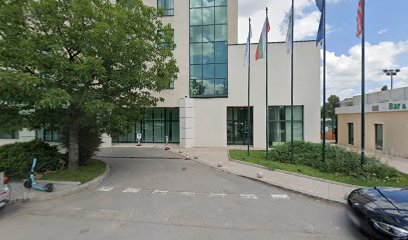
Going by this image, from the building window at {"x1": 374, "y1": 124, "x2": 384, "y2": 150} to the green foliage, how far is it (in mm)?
20215

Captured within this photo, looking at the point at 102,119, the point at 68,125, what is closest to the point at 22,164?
the point at 68,125

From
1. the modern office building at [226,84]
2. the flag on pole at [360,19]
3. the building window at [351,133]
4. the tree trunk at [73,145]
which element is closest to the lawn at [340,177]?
the flag on pole at [360,19]

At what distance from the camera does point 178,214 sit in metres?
5.75

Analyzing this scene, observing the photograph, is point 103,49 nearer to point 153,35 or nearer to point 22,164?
point 153,35

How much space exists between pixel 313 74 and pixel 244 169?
11469 mm

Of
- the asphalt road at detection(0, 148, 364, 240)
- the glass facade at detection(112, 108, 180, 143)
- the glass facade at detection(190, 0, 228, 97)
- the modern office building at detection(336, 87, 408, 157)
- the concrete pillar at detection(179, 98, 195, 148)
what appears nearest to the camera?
the asphalt road at detection(0, 148, 364, 240)

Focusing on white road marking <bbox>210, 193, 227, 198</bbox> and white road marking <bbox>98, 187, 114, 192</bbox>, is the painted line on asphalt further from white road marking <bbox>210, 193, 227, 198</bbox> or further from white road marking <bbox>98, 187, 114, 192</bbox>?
white road marking <bbox>98, 187, 114, 192</bbox>

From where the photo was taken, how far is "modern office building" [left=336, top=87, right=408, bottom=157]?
14.3m

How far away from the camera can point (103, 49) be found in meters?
7.96

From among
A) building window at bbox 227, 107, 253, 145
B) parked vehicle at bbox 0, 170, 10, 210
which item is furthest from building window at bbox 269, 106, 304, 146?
parked vehicle at bbox 0, 170, 10, 210

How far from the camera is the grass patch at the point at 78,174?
825cm

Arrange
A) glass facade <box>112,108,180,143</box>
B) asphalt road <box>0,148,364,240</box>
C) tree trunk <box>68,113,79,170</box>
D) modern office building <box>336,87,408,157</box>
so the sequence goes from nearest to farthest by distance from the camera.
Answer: asphalt road <box>0,148,364,240</box>
tree trunk <box>68,113,79,170</box>
modern office building <box>336,87,408,157</box>
glass facade <box>112,108,180,143</box>

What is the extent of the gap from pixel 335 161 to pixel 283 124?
28.7 ft

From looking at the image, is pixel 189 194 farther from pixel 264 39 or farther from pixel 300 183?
pixel 264 39
